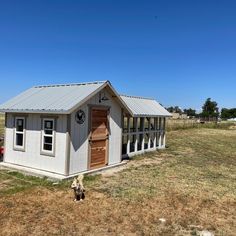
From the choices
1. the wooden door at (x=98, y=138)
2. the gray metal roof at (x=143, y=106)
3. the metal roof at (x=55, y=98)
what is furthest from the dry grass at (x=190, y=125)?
the metal roof at (x=55, y=98)

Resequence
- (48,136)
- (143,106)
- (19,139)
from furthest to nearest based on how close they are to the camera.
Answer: (143,106)
(19,139)
(48,136)

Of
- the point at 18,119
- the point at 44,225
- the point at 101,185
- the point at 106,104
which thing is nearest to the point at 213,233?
the point at 44,225

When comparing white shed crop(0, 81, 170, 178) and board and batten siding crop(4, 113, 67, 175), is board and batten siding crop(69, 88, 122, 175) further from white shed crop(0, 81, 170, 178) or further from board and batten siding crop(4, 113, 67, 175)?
board and batten siding crop(4, 113, 67, 175)

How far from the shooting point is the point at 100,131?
13359mm

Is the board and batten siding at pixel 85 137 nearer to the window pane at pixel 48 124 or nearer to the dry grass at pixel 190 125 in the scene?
the window pane at pixel 48 124

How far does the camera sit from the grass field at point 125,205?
7.12m

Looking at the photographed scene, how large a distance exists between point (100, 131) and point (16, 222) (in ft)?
21.9

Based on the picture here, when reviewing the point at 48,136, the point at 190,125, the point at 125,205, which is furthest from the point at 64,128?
the point at 190,125

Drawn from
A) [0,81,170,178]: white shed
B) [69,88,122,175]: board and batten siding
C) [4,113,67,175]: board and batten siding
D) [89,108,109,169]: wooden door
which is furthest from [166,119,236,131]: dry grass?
[4,113,67,175]: board and batten siding

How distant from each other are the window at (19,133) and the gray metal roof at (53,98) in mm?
547

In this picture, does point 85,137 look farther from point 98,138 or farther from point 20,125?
point 20,125

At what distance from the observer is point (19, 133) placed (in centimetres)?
1323

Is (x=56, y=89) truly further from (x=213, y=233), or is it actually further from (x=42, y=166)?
(x=213, y=233)

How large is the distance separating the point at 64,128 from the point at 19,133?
9.44 feet
